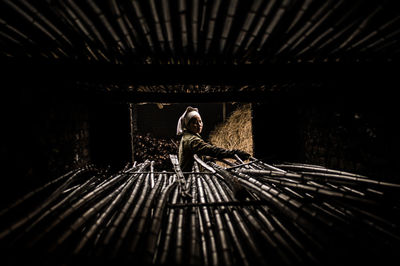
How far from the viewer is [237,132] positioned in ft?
23.1

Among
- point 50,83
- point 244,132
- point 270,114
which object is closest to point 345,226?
point 270,114

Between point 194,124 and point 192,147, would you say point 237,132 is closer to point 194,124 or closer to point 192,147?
point 194,124

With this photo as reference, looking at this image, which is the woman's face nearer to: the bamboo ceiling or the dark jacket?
the dark jacket

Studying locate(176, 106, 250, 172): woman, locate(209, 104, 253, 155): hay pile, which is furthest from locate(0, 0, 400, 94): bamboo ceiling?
locate(209, 104, 253, 155): hay pile

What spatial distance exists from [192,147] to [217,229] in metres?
2.86

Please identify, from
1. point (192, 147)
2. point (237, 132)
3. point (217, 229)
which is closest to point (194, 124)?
point (192, 147)

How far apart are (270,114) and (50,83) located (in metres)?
3.56

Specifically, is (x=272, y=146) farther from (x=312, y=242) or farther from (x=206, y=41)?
(x=206, y=41)

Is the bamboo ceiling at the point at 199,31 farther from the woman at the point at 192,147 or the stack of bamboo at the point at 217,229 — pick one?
the woman at the point at 192,147

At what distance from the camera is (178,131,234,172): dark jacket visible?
11.5 feet

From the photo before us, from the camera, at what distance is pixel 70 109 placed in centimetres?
215

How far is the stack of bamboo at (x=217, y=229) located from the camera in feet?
3.07

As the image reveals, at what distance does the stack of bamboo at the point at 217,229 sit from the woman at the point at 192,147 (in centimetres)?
182

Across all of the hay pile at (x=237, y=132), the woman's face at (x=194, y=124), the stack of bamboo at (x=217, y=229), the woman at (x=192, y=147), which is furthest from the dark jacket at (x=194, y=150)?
the hay pile at (x=237, y=132)
